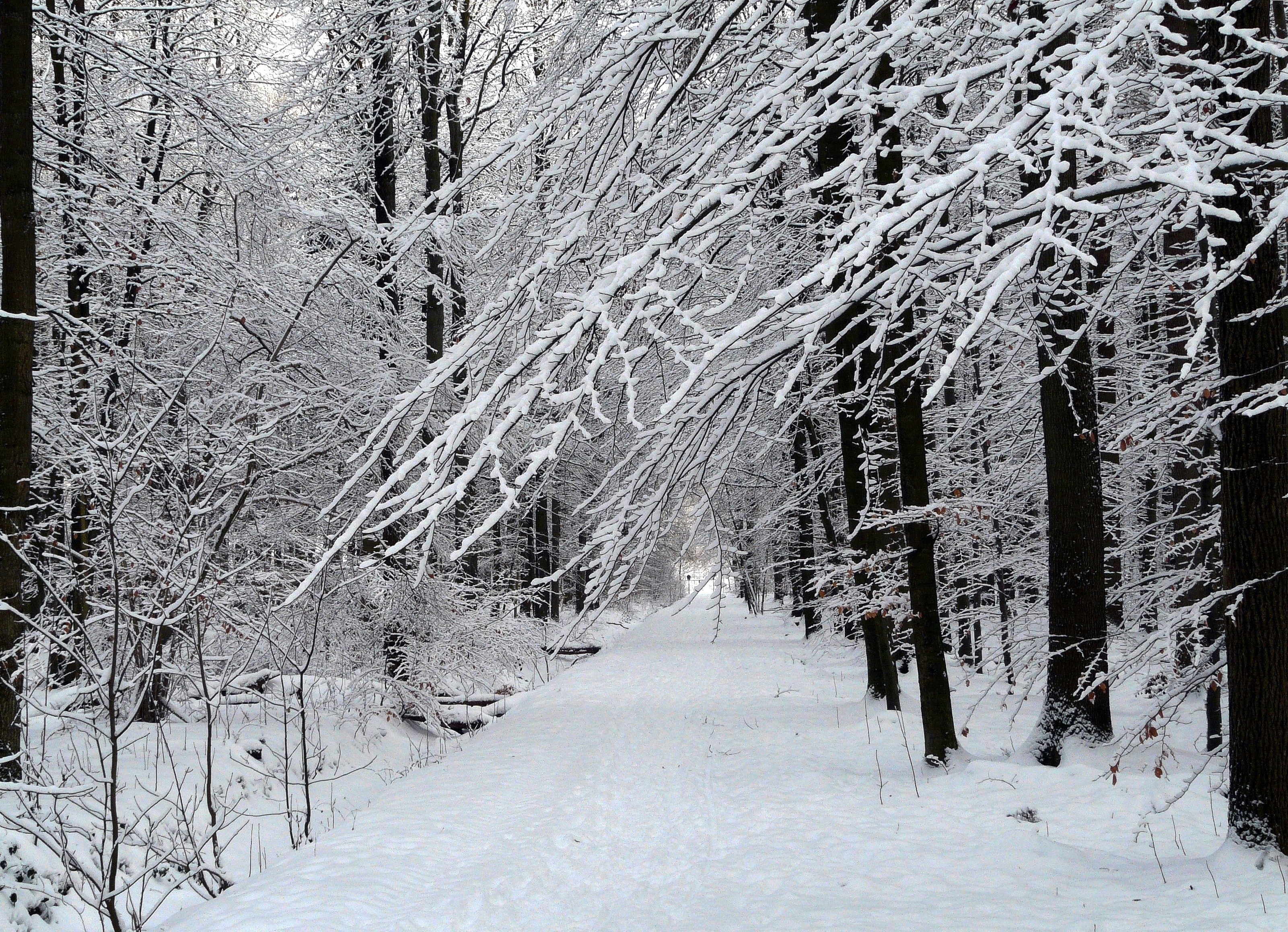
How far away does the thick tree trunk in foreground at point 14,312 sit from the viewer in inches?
213

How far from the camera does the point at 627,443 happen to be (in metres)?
9.83

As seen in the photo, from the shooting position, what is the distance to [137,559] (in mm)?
4867

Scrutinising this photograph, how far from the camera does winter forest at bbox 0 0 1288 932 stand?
2.97 m

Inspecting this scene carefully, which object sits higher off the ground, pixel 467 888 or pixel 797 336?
pixel 797 336


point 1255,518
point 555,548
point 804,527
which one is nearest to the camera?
point 1255,518

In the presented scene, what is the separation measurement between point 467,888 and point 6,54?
703 centimetres

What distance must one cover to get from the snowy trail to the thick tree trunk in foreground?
2358 millimetres

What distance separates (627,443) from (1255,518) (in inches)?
263

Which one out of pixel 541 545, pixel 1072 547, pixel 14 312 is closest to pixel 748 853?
pixel 1072 547

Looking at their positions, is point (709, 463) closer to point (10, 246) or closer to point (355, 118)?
point (10, 246)

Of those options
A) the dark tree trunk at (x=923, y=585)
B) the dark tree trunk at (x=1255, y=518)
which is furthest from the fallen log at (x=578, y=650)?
the dark tree trunk at (x=1255, y=518)

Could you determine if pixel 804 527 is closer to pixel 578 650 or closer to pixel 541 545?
pixel 578 650

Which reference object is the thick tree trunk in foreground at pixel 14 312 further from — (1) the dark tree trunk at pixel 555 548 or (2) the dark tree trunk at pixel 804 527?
(1) the dark tree trunk at pixel 555 548

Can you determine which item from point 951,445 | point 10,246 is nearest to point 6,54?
point 10,246
